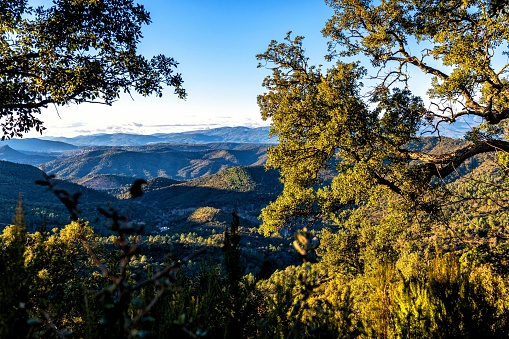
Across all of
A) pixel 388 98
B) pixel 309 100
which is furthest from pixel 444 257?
pixel 388 98

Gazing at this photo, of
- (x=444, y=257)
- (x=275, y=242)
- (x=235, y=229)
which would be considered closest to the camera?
(x=235, y=229)

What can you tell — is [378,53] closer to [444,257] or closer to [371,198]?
[371,198]

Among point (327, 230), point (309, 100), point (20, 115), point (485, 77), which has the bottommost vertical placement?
point (327, 230)

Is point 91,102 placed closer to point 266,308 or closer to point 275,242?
point 266,308

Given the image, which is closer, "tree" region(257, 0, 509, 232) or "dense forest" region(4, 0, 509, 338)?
"dense forest" region(4, 0, 509, 338)

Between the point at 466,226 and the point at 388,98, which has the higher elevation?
the point at 388,98

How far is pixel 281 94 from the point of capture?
14.6 metres

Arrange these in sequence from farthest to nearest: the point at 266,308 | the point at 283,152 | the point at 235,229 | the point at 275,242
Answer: the point at 275,242, the point at 283,152, the point at 266,308, the point at 235,229

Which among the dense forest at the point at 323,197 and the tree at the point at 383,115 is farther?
the tree at the point at 383,115

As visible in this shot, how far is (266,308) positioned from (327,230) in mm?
13785

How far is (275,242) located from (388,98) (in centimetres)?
16354

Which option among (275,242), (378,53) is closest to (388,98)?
(378,53)

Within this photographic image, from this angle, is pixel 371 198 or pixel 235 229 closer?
pixel 235 229

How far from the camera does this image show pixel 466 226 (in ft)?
36.6
